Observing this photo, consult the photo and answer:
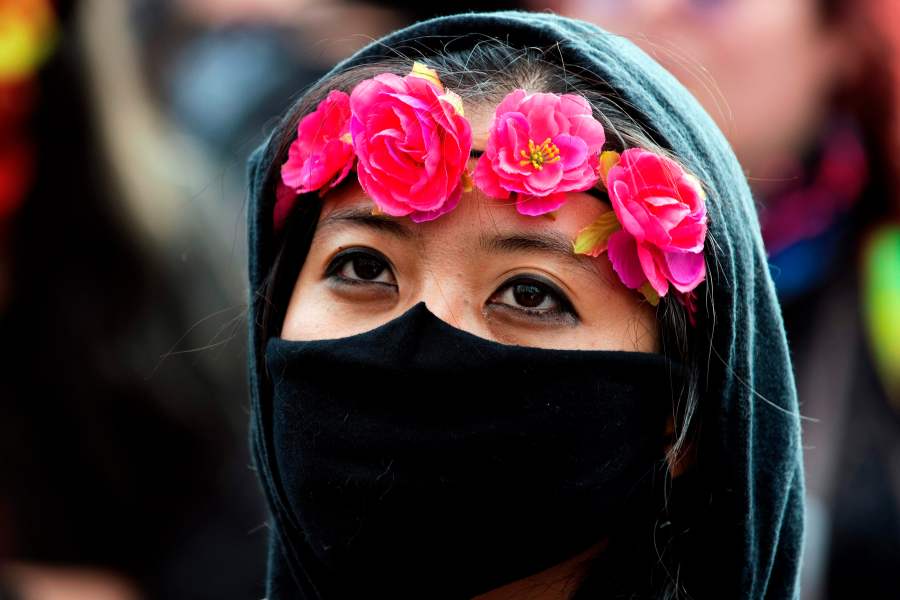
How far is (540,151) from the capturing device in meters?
2.64

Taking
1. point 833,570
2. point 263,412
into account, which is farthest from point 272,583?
point 833,570

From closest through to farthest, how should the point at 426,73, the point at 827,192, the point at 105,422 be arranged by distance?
the point at 426,73, the point at 105,422, the point at 827,192

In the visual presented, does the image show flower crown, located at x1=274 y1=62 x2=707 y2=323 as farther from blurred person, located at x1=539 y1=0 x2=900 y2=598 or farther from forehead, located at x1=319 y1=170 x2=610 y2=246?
blurred person, located at x1=539 y1=0 x2=900 y2=598

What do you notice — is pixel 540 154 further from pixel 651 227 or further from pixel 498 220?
pixel 651 227

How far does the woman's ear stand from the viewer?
273cm

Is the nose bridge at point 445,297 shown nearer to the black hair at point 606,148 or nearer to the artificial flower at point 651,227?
the artificial flower at point 651,227

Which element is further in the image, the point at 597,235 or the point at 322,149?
the point at 322,149

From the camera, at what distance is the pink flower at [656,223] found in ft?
8.62

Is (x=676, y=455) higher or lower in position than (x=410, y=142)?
lower

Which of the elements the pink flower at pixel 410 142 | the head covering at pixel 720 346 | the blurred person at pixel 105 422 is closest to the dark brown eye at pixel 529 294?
the pink flower at pixel 410 142

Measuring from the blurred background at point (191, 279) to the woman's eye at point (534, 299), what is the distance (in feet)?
7.37

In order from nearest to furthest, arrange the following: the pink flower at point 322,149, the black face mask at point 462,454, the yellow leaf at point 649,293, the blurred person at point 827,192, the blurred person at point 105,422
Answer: the black face mask at point 462,454 < the yellow leaf at point 649,293 < the pink flower at point 322,149 < the blurred person at point 105,422 < the blurred person at point 827,192

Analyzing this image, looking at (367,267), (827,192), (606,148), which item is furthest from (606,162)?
(827,192)

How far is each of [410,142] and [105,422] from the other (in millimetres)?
2850
